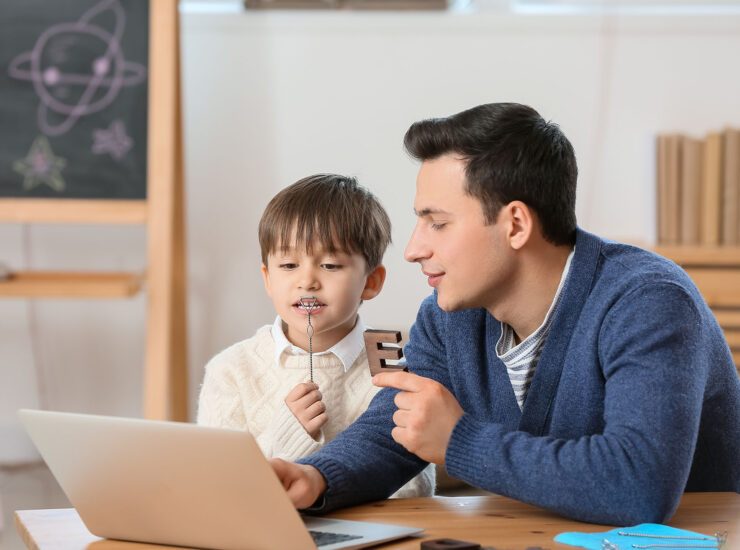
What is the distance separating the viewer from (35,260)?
3.84 meters

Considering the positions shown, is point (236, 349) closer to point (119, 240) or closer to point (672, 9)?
point (119, 240)

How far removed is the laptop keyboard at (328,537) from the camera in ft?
3.72

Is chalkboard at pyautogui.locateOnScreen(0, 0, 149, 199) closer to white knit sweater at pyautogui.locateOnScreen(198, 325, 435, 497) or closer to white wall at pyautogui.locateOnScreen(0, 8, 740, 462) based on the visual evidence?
white wall at pyautogui.locateOnScreen(0, 8, 740, 462)

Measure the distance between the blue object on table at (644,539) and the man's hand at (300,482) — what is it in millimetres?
314

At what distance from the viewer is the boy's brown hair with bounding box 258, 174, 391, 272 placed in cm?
176

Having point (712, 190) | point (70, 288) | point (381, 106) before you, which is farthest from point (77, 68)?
point (712, 190)

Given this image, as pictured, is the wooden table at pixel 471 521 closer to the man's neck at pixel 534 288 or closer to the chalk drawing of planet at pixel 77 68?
the man's neck at pixel 534 288

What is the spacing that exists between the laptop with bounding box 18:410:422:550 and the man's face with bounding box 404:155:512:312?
16.2 inches

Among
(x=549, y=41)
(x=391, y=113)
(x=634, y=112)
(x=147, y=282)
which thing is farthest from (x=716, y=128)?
(x=147, y=282)

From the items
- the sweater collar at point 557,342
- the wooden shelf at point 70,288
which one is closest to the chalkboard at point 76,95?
Result: the wooden shelf at point 70,288

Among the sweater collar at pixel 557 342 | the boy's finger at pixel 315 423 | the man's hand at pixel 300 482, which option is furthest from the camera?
the boy's finger at pixel 315 423

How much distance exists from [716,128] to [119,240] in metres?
2.16

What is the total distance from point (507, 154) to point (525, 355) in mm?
290

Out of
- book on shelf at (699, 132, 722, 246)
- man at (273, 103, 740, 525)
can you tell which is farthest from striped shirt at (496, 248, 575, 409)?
book on shelf at (699, 132, 722, 246)
